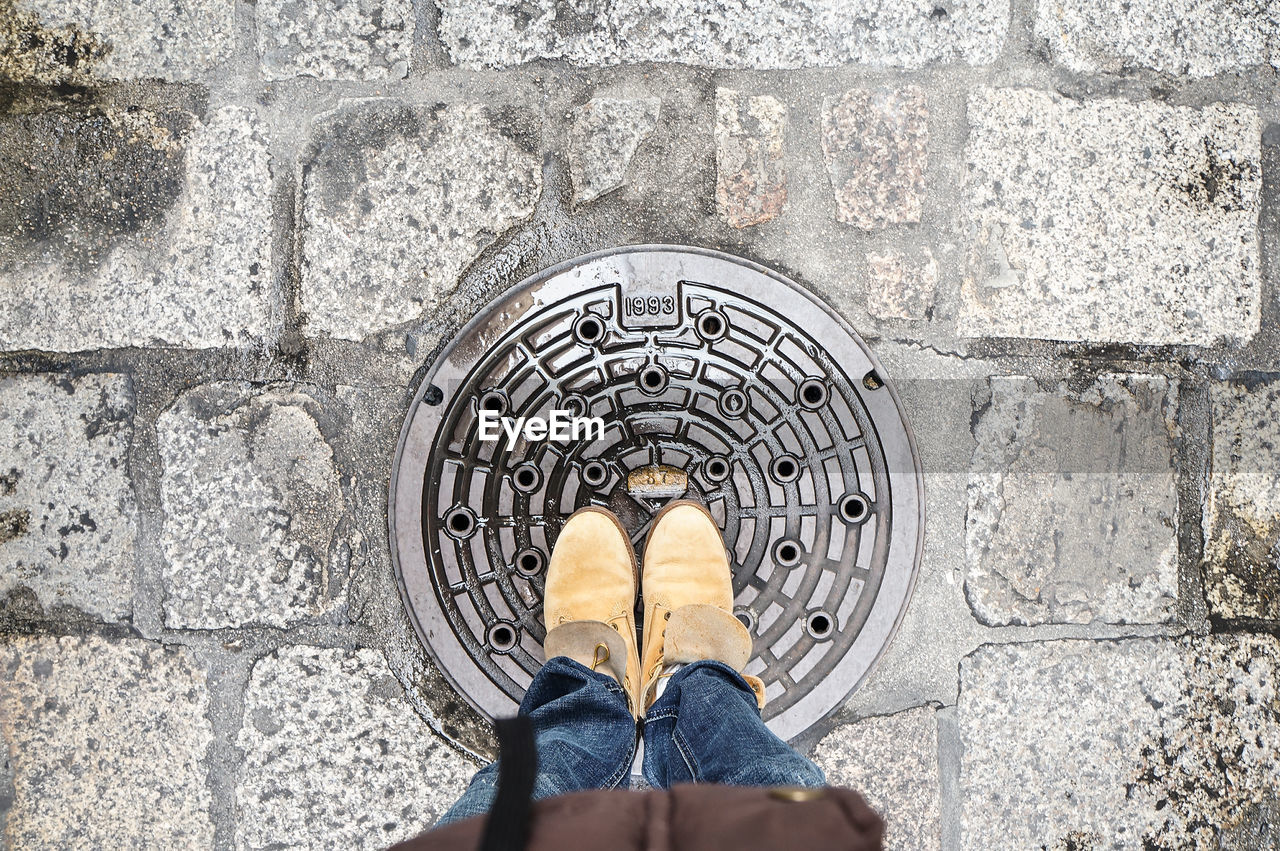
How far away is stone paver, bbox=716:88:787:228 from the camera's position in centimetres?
180

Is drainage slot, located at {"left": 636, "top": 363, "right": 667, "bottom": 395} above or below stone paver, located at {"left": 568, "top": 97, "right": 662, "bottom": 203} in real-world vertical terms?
below

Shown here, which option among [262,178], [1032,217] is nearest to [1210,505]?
[1032,217]

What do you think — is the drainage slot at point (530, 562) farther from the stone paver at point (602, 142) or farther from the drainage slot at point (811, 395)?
the stone paver at point (602, 142)

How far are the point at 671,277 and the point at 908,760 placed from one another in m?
1.21

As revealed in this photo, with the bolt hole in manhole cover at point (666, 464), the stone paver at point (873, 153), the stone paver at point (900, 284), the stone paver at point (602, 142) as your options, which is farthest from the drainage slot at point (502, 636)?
the stone paver at point (873, 153)

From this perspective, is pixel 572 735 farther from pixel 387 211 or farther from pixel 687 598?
pixel 387 211

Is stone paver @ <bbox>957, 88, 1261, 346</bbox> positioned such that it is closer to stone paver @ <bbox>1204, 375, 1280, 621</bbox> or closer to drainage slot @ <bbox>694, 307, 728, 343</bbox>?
stone paver @ <bbox>1204, 375, 1280, 621</bbox>

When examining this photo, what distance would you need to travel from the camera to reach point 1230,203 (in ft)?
6.06

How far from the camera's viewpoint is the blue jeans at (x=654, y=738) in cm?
128

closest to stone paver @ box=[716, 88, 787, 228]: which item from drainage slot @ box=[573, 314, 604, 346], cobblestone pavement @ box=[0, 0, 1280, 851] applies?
cobblestone pavement @ box=[0, 0, 1280, 851]

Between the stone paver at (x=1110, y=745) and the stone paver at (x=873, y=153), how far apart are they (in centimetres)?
103

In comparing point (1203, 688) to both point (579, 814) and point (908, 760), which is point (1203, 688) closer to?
point (908, 760)

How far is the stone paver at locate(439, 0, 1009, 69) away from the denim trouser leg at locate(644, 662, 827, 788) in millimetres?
1340

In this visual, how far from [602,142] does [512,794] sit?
1380 mm
